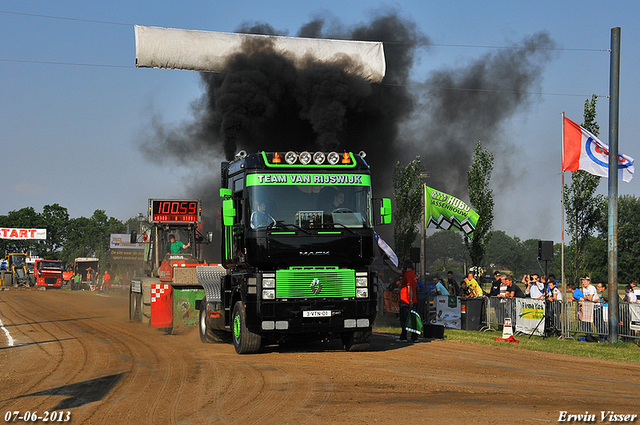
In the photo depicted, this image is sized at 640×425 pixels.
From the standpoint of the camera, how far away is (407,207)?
31625mm

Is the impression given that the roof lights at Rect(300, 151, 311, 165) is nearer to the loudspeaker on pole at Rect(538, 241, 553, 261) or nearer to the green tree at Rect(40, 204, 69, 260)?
the loudspeaker on pole at Rect(538, 241, 553, 261)

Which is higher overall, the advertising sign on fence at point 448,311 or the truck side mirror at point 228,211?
the truck side mirror at point 228,211

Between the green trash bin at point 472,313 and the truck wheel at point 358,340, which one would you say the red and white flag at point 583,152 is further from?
the truck wheel at point 358,340

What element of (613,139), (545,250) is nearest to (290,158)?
(613,139)

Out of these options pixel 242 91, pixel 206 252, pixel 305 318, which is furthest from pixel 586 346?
pixel 242 91

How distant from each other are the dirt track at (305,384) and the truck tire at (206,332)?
15.1 inches

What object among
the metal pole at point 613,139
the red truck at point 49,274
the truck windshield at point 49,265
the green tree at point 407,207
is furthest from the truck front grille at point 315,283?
the truck windshield at point 49,265

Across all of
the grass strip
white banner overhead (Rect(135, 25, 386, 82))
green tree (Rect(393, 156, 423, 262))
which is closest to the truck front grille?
the grass strip

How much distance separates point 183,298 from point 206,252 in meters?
7.93

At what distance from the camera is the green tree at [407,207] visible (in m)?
31.3

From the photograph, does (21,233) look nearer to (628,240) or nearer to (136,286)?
(628,240)

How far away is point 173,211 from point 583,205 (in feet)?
48.2

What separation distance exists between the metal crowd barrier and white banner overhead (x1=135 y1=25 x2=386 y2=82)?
1396cm

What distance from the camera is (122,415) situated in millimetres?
6863
